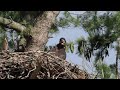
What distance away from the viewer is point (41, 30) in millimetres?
4406

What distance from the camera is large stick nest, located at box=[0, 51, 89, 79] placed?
2748mm

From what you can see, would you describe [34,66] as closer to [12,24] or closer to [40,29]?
[40,29]

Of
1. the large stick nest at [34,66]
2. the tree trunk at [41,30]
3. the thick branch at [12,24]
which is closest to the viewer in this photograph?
the large stick nest at [34,66]

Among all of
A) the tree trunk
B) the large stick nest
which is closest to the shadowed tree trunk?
the tree trunk

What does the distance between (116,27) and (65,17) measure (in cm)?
86

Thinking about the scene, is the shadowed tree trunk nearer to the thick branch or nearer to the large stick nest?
the thick branch

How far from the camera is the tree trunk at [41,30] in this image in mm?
4266

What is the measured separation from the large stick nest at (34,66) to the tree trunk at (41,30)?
1.25m

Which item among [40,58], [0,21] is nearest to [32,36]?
[0,21]

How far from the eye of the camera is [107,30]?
4812 mm

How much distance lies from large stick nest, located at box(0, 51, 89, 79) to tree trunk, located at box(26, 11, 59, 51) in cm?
125

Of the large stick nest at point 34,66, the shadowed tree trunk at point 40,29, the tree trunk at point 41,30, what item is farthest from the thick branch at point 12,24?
the large stick nest at point 34,66

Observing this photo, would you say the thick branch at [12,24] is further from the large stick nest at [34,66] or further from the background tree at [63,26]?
the large stick nest at [34,66]
